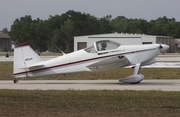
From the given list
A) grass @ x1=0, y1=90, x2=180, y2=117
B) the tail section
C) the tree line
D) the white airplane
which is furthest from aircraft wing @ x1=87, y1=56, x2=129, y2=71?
the tree line

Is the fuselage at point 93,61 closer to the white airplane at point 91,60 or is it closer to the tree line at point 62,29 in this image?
the white airplane at point 91,60

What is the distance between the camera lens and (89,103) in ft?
41.2

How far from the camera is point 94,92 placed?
1512 centimetres

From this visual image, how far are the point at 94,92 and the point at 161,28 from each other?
117352 mm

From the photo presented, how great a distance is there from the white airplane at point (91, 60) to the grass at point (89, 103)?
405 centimetres

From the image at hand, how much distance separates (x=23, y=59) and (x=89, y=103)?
7444mm

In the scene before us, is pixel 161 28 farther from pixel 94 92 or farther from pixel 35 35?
pixel 94 92

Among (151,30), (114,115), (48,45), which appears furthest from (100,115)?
(151,30)

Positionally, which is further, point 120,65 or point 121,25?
point 121,25

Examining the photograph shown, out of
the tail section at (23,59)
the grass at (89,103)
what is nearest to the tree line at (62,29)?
the tail section at (23,59)

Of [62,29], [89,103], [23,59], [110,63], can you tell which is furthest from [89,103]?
[62,29]

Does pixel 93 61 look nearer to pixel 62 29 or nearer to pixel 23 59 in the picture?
pixel 23 59

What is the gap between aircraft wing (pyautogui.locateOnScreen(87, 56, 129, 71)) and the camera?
18.9 meters

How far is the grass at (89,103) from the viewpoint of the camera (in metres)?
11.0
